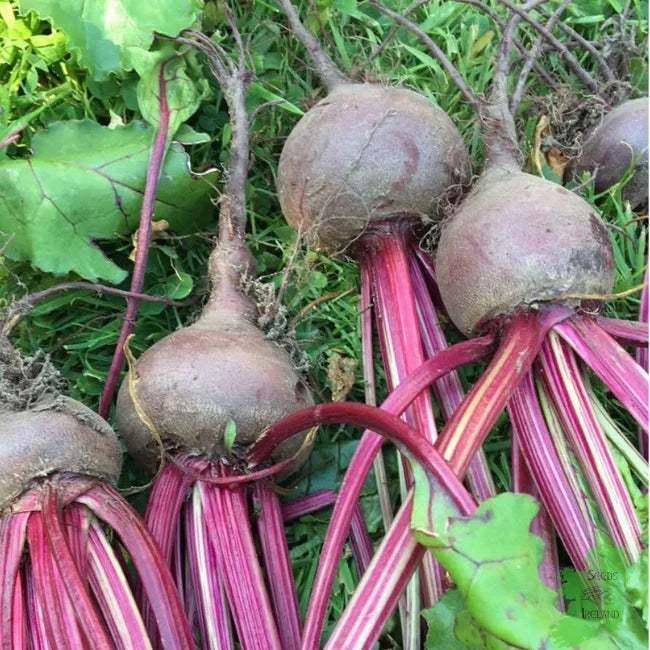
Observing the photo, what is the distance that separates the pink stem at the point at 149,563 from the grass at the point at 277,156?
29cm

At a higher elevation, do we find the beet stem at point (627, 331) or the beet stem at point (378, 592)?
the beet stem at point (627, 331)

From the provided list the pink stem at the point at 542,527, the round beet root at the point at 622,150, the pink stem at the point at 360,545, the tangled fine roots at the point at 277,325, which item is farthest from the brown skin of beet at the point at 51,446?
the round beet root at the point at 622,150

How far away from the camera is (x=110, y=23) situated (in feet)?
6.68

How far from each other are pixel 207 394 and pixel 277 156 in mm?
946

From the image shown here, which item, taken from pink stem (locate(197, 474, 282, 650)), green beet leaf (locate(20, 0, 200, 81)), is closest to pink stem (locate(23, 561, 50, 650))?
pink stem (locate(197, 474, 282, 650))

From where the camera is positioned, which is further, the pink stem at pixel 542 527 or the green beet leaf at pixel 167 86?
the green beet leaf at pixel 167 86

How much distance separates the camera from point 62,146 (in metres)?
2.01

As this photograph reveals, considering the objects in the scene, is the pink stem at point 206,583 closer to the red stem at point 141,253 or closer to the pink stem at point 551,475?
the red stem at point 141,253

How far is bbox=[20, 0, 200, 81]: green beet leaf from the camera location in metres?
2.00

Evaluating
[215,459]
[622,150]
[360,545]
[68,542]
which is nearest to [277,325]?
[215,459]

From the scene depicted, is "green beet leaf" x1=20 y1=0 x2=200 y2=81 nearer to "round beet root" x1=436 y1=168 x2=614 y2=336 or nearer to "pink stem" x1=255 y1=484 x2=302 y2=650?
"round beet root" x1=436 y1=168 x2=614 y2=336

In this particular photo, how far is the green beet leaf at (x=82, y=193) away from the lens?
194 cm

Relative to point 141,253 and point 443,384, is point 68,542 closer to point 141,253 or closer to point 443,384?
point 141,253

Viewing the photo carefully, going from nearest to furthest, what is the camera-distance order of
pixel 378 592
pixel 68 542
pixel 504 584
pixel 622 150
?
1. pixel 504 584
2. pixel 378 592
3. pixel 68 542
4. pixel 622 150
